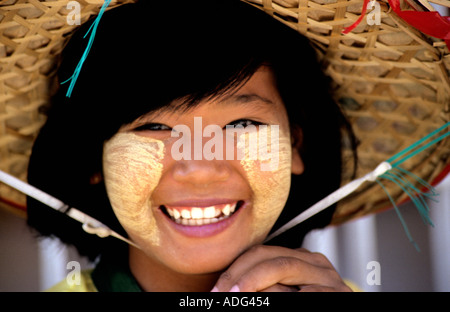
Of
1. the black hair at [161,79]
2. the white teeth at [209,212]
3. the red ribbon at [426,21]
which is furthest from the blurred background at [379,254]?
the red ribbon at [426,21]

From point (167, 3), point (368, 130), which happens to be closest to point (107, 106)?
point (167, 3)

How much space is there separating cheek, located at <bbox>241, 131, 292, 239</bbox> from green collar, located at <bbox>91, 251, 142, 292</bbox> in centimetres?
36

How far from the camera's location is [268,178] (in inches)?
49.6

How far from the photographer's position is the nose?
47.5 inches

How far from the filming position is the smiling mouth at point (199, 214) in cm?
127

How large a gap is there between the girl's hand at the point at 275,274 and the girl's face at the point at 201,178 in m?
0.07

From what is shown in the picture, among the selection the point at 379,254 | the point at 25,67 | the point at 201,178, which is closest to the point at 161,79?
the point at 201,178

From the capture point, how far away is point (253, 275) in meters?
1.16

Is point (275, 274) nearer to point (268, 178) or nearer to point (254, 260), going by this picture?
point (254, 260)

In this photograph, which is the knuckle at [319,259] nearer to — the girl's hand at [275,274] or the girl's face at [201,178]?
the girl's hand at [275,274]
